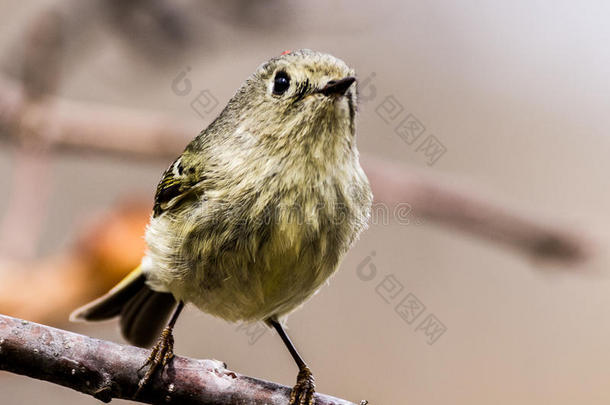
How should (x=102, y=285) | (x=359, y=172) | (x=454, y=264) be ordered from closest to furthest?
(x=359, y=172) < (x=102, y=285) < (x=454, y=264)

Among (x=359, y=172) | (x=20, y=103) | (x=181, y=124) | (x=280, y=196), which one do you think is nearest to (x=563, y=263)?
(x=359, y=172)

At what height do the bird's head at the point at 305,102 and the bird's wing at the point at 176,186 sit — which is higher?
the bird's head at the point at 305,102

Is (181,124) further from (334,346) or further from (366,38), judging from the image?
(366,38)

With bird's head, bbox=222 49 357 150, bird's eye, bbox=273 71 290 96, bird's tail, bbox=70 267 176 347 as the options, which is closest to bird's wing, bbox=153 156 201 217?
bird's head, bbox=222 49 357 150

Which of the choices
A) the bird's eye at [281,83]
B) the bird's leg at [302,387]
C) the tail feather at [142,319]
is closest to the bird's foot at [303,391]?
the bird's leg at [302,387]

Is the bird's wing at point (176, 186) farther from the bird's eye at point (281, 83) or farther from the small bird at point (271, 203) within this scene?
the bird's eye at point (281, 83)

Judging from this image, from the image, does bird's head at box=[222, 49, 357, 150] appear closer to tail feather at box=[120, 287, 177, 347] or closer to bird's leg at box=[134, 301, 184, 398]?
bird's leg at box=[134, 301, 184, 398]
